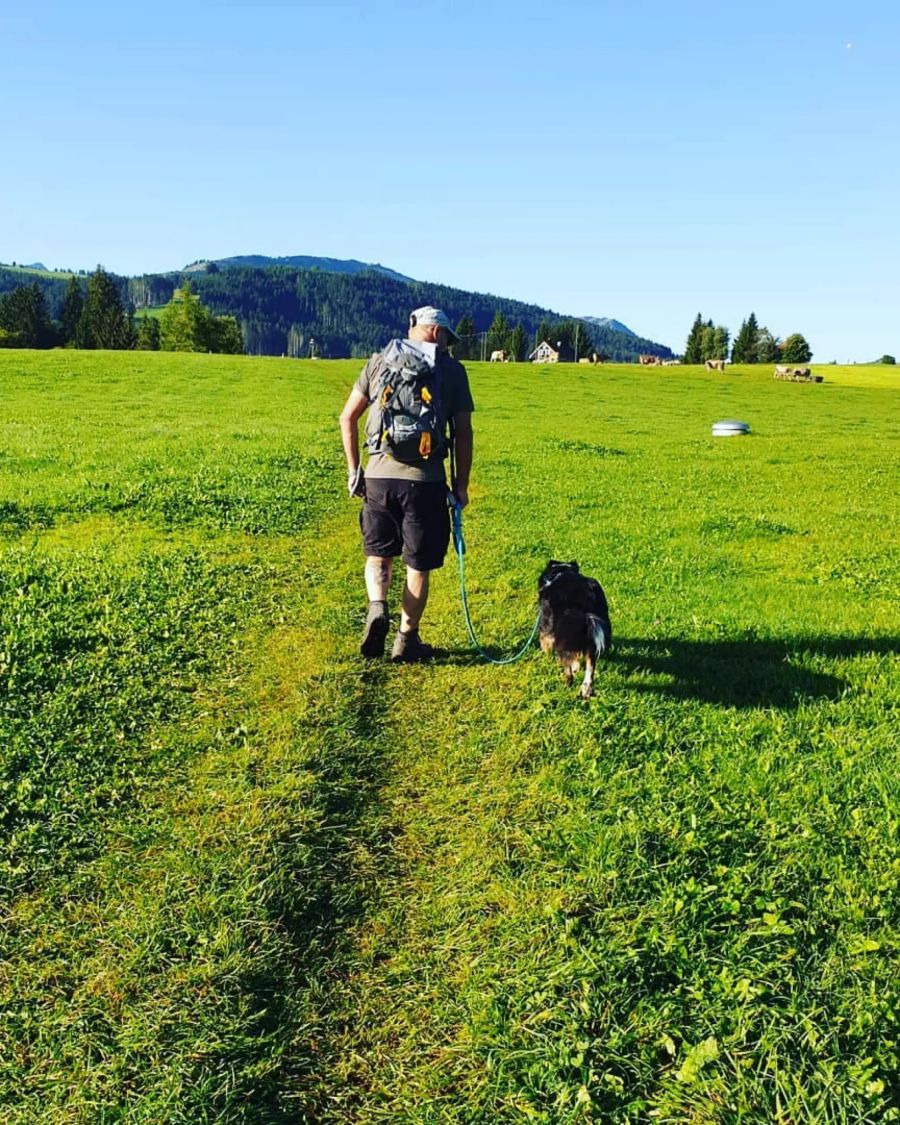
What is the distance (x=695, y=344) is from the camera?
158 metres

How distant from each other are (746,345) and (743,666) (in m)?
153

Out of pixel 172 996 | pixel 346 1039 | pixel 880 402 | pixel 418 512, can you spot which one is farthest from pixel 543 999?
pixel 880 402

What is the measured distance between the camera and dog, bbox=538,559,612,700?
6434mm

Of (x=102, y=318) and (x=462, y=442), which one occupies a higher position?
(x=102, y=318)

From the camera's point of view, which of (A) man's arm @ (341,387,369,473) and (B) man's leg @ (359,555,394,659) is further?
A: (B) man's leg @ (359,555,394,659)

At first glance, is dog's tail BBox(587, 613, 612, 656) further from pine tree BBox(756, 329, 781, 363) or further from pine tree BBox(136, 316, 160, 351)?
pine tree BBox(756, 329, 781, 363)

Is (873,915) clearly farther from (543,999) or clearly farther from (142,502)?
(142,502)

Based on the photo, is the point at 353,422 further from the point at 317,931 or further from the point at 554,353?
the point at 554,353

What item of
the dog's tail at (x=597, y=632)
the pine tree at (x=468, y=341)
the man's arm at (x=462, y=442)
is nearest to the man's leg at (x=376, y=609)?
the man's arm at (x=462, y=442)

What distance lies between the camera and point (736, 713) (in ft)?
20.4

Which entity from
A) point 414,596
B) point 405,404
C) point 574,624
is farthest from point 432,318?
point 574,624

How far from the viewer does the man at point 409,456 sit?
6523 mm

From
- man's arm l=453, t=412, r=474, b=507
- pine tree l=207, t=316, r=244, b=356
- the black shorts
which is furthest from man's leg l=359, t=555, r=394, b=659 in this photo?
pine tree l=207, t=316, r=244, b=356

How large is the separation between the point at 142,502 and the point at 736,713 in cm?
1036
